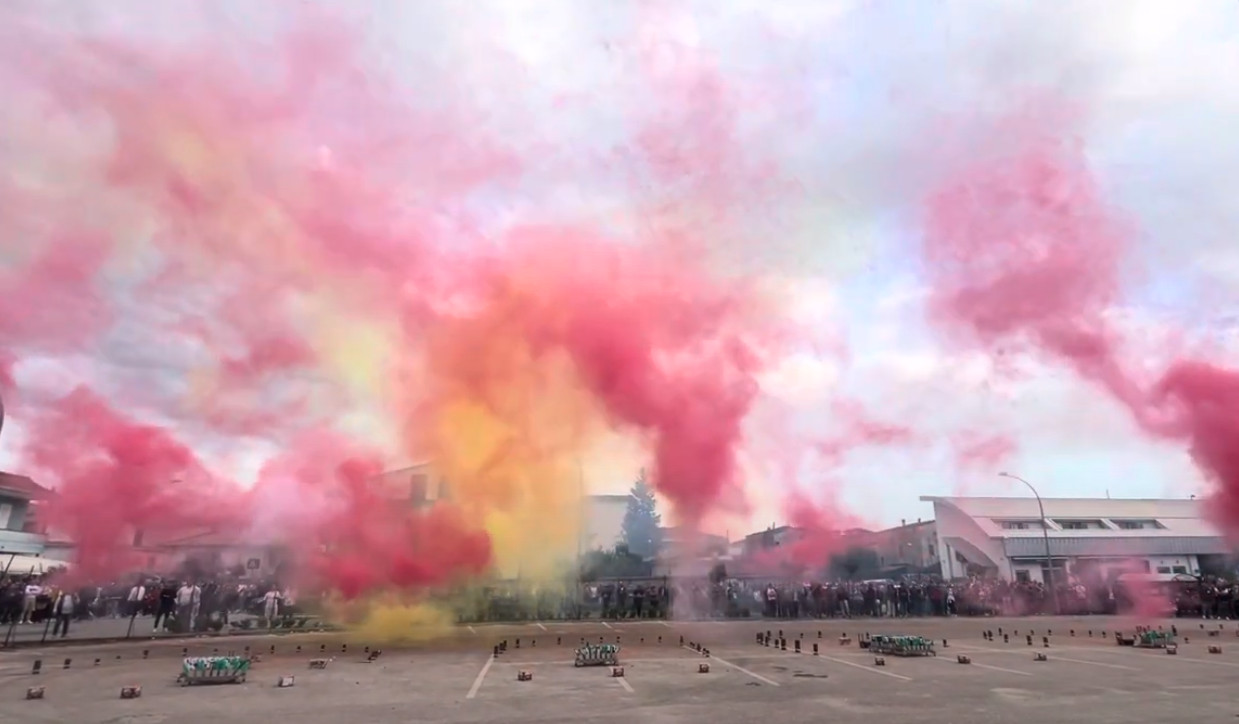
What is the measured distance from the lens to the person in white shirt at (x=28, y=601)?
33.3 meters

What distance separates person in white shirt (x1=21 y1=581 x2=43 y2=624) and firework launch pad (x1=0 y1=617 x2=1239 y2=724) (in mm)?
11698

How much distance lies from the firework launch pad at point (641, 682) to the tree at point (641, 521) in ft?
164

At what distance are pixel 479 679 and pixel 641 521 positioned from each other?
6568 cm

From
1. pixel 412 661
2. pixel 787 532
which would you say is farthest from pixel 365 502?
pixel 787 532

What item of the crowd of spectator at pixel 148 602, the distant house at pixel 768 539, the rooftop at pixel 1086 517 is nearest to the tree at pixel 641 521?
the distant house at pixel 768 539

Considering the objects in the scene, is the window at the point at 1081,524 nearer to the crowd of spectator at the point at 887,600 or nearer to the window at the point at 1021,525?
the window at the point at 1021,525

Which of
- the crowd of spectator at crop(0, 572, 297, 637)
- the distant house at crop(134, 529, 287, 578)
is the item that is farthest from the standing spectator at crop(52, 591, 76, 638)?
the distant house at crop(134, 529, 287, 578)

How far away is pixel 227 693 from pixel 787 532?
47.5 meters

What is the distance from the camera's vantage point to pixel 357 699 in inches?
558

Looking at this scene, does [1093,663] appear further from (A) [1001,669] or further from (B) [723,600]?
(B) [723,600]

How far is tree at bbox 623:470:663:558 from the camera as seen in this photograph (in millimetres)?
76125

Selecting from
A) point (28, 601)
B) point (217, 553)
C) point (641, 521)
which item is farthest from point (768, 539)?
point (28, 601)

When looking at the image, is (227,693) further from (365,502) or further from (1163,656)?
(1163,656)

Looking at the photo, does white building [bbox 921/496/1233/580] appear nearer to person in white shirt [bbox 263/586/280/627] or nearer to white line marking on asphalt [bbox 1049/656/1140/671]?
white line marking on asphalt [bbox 1049/656/1140/671]
